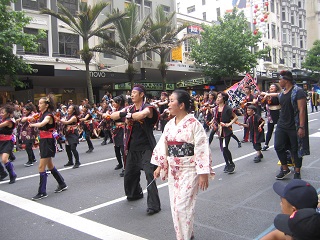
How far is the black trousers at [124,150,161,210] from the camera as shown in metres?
5.04

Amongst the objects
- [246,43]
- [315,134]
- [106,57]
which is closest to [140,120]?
[315,134]

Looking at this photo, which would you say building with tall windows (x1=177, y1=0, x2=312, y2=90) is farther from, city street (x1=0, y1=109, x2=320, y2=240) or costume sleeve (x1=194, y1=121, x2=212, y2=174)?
costume sleeve (x1=194, y1=121, x2=212, y2=174)

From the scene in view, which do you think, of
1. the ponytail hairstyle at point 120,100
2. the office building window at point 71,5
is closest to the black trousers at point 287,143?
the ponytail hairstyle at point 120,100

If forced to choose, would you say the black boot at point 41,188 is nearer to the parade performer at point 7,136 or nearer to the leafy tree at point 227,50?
the parade performer at point 7,136

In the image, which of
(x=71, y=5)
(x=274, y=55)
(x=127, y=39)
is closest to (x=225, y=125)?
(x=127, y=39)

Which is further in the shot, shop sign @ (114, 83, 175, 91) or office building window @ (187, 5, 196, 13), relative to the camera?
office building window @ (187, 5, 196, 13)

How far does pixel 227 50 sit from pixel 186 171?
27.0 meters

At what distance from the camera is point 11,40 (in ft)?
46.2

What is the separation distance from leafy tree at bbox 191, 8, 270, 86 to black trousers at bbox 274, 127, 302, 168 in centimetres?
2378

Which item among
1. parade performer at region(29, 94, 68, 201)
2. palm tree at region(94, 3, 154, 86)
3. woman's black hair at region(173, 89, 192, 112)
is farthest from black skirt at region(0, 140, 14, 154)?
palm tree at region(94, 3, 154, 86)

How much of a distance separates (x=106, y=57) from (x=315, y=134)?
17.9 metres

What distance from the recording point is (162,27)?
22891 mm

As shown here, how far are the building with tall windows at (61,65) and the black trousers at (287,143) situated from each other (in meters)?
16.1

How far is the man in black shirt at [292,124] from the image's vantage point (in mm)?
5844
